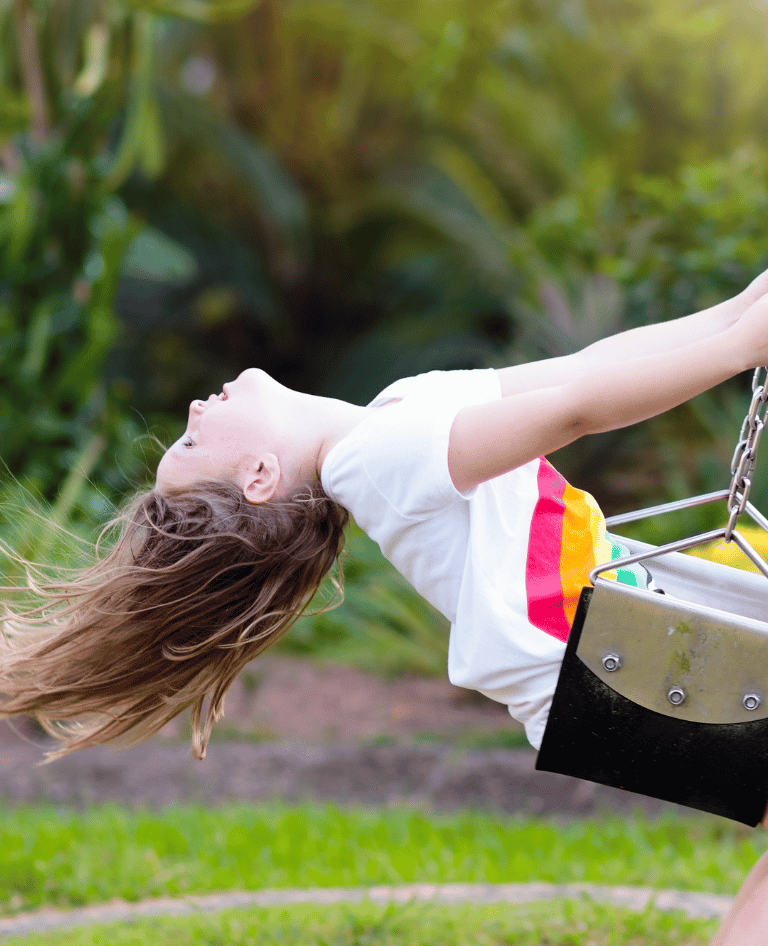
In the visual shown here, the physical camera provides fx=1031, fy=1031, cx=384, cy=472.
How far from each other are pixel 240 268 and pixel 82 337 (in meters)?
2.35

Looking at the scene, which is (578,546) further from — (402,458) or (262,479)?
(262,479)

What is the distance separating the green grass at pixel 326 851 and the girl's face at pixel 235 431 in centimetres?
147

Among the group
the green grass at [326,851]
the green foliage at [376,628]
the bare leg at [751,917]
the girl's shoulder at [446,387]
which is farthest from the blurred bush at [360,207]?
the bare leg at [751,917]

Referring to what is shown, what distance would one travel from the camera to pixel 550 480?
1702 mm

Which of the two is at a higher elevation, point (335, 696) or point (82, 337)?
point (82, 337)

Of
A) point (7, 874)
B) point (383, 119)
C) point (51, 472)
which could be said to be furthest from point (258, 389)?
point (383, 119)

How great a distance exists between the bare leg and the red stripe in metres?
0.41

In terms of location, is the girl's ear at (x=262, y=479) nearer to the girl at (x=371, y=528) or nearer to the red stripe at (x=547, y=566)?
the girl at (x=371, y=528)

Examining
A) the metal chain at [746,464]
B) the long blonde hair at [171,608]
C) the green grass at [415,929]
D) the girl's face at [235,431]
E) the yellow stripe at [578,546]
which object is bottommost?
the green grass at [415,929]

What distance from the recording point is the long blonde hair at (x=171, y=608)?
5.61 feet

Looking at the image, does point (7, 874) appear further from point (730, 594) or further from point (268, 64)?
point (268, 64)

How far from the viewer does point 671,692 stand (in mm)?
1435

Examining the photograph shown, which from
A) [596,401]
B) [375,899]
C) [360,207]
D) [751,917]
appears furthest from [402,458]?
[360,207]

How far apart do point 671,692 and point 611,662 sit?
93 millimetres
